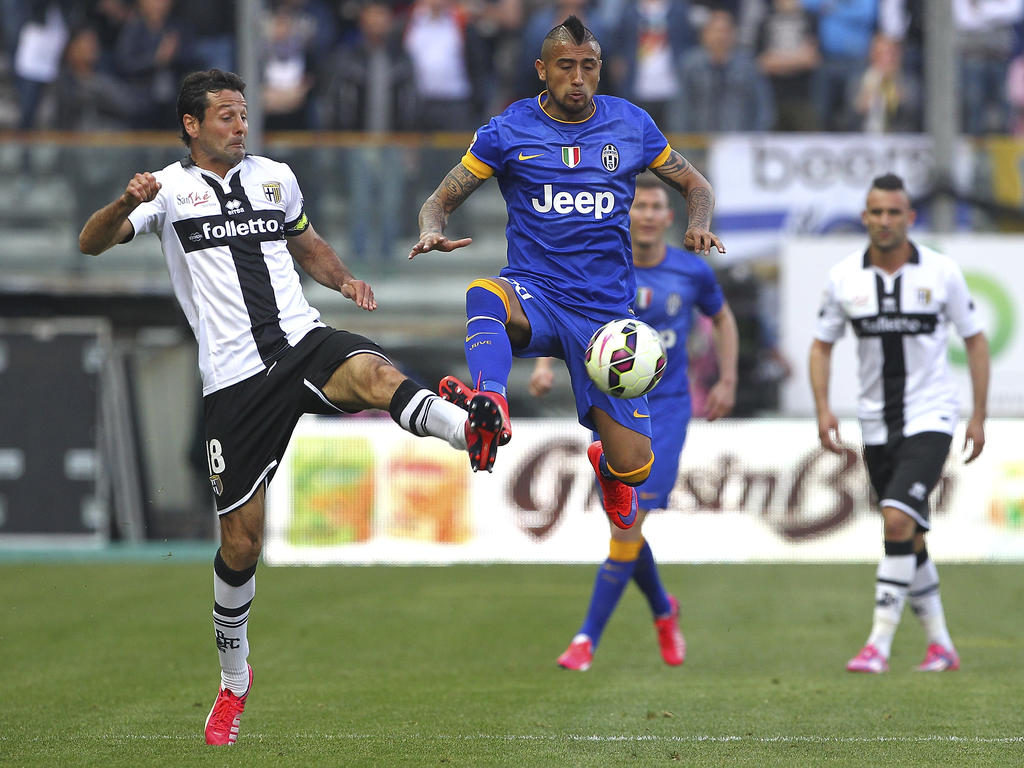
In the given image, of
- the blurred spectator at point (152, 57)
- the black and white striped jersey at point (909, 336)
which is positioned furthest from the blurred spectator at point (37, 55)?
the black and white striped jersey at point (909, 336)

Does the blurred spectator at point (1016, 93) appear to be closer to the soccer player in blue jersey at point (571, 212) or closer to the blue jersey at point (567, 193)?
the soccer player in blue jersey at point (571, 212)

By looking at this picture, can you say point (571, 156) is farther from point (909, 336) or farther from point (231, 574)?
point (909, 336)

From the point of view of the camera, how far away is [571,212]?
6.93 metres

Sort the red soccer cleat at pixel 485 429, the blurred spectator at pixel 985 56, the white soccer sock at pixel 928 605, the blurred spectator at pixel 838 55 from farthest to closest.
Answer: the blurred spectator at pixel 985 56 → the blurred spectator at pixel 838 55 → the white soccer sock at pixel 928 605 → the red soccer cleat at pixel 485 429

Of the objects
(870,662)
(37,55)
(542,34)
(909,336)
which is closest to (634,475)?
(870,662)

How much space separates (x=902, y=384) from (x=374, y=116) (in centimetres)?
940

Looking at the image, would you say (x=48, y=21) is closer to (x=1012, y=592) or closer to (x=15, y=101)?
(x=15, y=101)

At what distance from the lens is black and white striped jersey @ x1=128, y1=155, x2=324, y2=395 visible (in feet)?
22.0

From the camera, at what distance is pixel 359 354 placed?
6.62 metres

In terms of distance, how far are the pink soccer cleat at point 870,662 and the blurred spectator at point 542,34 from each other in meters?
8.93

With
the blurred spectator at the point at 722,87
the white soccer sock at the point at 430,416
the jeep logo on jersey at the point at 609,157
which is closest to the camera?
the white soccer sock at the point at 430,416

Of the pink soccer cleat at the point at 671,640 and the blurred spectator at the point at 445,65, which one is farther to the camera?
the blurred spectator at the point at 445,65

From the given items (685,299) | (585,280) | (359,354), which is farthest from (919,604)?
(359,354)

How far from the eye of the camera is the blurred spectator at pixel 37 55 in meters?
17.2
